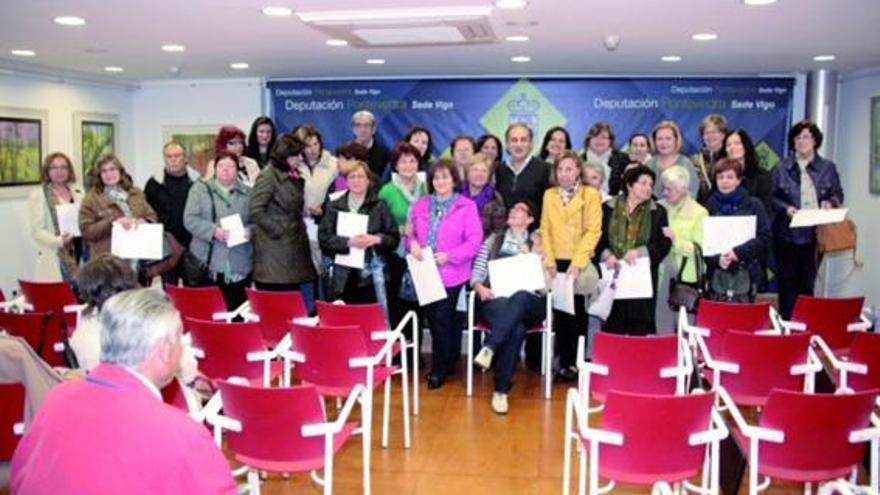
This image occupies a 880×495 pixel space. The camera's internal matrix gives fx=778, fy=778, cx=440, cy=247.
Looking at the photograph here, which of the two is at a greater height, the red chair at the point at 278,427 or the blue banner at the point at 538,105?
the blue banner at the point at 538,105

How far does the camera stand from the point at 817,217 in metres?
5.68

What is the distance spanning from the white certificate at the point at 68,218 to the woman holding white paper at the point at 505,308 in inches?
122

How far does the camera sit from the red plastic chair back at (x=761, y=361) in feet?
11.9

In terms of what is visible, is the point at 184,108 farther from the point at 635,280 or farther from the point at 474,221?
the point at 635,280

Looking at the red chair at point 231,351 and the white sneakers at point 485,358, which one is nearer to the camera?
the red chair at point 231,351

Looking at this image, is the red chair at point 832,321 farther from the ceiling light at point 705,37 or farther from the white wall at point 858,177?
the white wall at point 858,177

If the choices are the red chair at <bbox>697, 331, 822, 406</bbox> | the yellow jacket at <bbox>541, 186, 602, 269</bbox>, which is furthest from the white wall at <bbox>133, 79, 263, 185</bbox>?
the red chair at <bbox>697, 331, 822, 406</bbox>

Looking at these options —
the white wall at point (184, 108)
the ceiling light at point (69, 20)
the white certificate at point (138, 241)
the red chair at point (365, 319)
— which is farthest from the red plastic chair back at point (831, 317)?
the white wall at point (184, 108)

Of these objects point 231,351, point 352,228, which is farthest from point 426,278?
point 231,351

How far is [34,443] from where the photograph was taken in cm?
180

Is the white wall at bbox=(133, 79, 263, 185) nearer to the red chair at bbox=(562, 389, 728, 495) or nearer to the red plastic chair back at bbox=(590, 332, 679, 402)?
the red plastic chair back at bbox=(590, 332, 679, 402)

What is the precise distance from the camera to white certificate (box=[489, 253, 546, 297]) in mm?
5188

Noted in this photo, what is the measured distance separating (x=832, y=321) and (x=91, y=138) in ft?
25.9

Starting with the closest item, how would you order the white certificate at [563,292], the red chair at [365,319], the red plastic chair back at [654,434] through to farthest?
the red plastic chair back at [654,434] → the red chair at [365,319] → the white certificate at [563,292]
